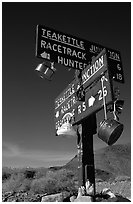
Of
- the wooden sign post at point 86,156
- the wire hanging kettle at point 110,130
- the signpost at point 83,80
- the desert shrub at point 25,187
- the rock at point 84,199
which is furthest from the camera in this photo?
the desert shrub at point 25,187

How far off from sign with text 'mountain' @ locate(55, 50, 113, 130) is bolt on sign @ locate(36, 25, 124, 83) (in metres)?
0.41

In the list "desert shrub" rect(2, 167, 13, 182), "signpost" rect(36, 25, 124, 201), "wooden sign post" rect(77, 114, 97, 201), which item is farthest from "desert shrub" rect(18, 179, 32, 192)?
"wooden sign post" rect(77, 114, 97, 201)

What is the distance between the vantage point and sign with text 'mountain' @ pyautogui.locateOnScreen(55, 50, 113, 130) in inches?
163

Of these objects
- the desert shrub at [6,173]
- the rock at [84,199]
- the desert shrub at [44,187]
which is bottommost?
the desert shrub at [6,173]

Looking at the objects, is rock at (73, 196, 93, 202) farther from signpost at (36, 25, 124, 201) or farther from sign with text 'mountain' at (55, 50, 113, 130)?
sign with text 'mountain' at (55, 50, 113, 130)

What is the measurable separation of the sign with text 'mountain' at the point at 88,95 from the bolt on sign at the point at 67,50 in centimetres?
41

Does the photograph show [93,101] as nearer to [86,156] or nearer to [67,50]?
[86,156]

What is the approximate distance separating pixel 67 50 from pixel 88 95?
1.18 m

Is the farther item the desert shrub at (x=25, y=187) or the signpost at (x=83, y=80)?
the desert shrub at (x=25, y=187)

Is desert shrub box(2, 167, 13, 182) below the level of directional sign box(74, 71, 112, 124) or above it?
below

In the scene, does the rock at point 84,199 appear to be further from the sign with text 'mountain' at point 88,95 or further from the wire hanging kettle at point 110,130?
the sign with text 'mountain' at point 88,95

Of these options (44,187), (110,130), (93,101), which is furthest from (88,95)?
(44,187)

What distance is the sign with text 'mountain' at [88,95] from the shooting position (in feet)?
13.6

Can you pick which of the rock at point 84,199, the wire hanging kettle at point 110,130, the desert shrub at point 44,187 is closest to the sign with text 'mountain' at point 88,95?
the wire hanging kettle at point 110,130
